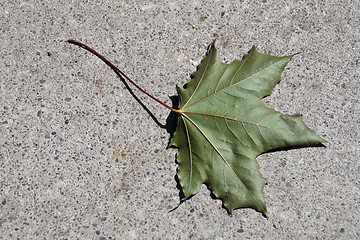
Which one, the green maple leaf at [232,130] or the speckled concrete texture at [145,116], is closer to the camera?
the green maple leaf at [232,130]

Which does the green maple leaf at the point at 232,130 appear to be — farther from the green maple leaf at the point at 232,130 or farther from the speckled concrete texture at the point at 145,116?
the speckled concrete texture at the point at 145,116

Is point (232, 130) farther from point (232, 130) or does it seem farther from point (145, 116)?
point (145, 116)

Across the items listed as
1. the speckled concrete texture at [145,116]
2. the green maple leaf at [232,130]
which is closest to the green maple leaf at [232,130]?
the green maple leaf at [232,130]

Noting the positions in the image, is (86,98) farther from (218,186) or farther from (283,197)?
(283,197)

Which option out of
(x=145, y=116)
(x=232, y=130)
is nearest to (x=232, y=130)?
(x=232, y=130)

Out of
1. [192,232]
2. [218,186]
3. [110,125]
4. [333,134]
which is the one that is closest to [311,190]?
[333,134]
